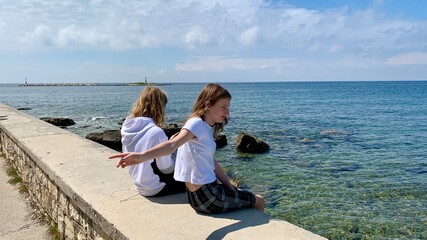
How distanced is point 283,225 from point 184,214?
852 mm

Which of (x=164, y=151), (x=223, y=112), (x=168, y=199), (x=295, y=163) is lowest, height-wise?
(x=295, y=163)

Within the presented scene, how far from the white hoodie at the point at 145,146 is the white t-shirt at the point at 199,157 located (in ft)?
1.32

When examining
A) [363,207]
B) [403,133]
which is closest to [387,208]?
[363,207]

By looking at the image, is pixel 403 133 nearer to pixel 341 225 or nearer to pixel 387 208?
pixel 387 208

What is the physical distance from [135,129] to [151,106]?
0.29 metres

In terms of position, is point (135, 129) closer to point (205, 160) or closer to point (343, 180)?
point (205, 160)

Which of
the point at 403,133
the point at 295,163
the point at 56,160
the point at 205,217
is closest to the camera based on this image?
the point at 205,217

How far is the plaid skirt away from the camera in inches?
122

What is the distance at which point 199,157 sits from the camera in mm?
3191

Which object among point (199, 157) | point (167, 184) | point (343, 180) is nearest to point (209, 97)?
point (199, 157)

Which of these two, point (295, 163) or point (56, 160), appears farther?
point (295, 163)

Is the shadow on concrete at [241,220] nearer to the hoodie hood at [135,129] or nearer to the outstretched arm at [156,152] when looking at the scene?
the outstretched arm at [156,152]

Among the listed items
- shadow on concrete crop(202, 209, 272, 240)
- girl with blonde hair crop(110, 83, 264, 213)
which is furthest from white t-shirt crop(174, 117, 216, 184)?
shadow on concrete crop(202, 209, 272, 240)

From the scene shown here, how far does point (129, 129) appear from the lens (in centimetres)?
370
